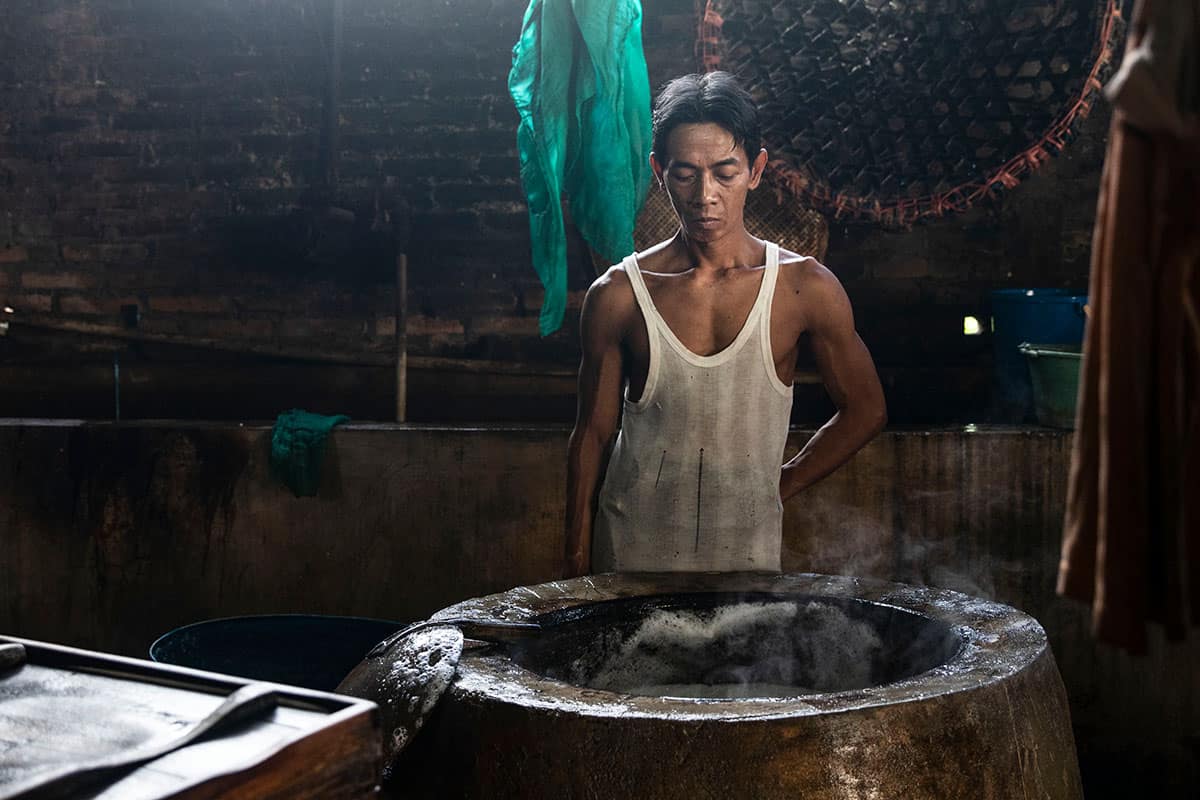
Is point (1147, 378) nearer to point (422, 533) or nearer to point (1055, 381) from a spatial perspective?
point (1055, 381)

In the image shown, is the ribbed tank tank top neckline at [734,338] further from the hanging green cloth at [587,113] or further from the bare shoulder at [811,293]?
the hanging green cloth at [587,113]

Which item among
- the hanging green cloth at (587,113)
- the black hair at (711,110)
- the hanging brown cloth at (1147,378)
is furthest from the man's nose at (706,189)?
the hanging brown cloth at (1147,378)

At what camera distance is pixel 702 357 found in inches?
130

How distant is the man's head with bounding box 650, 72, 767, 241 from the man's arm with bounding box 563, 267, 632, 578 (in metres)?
0.28

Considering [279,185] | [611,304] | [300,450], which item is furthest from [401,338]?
[611,304]

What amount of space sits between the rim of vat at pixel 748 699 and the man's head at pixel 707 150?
0.96 m

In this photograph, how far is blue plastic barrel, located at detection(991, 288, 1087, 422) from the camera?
17.7ft

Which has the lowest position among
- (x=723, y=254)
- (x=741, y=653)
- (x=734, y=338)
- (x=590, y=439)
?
(x=741, y=653)

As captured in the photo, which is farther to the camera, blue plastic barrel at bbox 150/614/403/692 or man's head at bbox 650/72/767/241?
blue plastic barrel at bbox 150/614/403/692

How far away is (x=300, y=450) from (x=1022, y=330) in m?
3.26

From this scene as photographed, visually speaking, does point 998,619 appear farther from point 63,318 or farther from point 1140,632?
point 63,318

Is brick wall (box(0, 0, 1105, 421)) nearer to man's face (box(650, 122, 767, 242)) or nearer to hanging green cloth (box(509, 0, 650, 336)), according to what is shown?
hanging green cloth (box(509, 0, 650, 336))

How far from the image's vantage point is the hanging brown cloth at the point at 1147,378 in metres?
1.11

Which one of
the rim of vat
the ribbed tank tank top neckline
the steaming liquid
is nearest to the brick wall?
the ribbed tank tank top neckline
